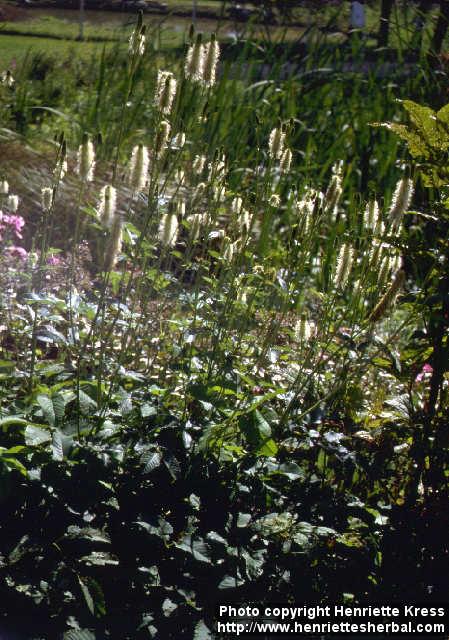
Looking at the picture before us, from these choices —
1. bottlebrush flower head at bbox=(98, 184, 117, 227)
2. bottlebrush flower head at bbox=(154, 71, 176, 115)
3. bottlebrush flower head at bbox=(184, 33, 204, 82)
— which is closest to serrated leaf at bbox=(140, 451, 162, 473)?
A: bottlebrush flower head at bbox=(98, 184, 117, 227)

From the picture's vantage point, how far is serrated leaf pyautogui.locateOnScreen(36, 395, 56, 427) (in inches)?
90.4

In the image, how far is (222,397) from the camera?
2727mm

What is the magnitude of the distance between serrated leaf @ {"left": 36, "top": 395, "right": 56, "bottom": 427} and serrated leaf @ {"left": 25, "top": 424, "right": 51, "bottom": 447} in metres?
0.04

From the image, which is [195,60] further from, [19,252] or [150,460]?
[19,252]

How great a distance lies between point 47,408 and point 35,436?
97mm

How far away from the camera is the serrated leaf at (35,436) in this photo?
2.22 m

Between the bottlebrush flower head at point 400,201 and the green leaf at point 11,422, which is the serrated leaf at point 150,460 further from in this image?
the bottlebrush flower head at point 400,201

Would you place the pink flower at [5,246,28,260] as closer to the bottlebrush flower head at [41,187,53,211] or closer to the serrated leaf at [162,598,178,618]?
the bottlebrush flower head at [41,187,53,211]

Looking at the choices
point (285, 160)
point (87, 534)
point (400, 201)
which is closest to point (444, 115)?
point (400, 201)

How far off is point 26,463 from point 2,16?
424 cm

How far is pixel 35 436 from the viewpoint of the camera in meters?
2.24

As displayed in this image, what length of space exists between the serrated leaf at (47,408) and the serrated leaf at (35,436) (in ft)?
0.12

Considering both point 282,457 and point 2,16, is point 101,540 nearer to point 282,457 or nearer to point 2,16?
point 282,457

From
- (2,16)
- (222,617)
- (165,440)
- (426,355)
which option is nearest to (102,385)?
(165,440)
